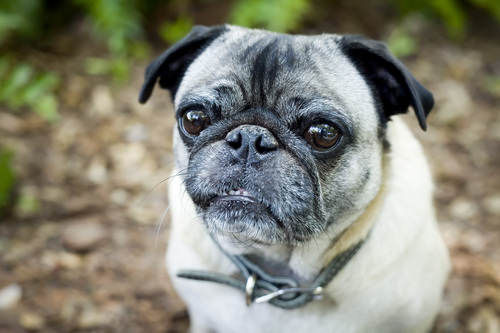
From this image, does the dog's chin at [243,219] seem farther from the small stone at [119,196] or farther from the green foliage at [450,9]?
the green foliage at [450,9]

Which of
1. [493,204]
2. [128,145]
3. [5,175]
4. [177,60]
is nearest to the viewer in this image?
[177,60]

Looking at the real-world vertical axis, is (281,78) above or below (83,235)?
above

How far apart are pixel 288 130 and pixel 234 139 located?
25 centimetres

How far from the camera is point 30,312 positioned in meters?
3.46

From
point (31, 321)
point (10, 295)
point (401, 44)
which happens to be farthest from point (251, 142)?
point (401, 44)

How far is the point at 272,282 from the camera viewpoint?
2512 mm

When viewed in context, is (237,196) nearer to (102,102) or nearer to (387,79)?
(387,79)

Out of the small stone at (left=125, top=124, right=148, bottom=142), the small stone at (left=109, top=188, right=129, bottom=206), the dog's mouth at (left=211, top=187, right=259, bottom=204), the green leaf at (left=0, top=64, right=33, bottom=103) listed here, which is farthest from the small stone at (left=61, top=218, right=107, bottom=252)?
the dog's mouth at (left=211, top=187, right=259, bottom=204)

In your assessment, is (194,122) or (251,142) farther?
(194,122)

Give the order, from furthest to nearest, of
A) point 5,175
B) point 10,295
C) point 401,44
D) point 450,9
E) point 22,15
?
point 401,44 < point 450,9 < point 22,15 < point 5,175 < point 10,295

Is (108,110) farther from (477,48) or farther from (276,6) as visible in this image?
(477,48)

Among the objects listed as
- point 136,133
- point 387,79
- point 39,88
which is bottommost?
point 136,133

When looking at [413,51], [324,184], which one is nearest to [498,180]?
[413,51]

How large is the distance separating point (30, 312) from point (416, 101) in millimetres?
2769
